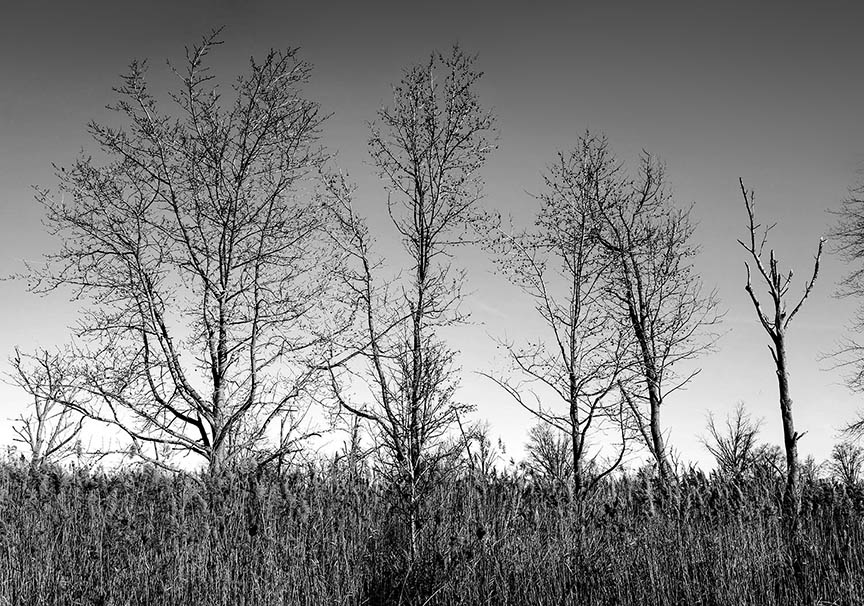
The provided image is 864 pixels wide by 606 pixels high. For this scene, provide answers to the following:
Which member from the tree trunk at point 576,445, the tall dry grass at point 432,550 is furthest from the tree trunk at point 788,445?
the tree trunk at point 576,445

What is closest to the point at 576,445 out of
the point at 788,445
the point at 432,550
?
the point at 788,445

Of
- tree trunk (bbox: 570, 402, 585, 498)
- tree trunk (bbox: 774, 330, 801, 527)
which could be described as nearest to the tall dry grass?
tree trunk (bbox: 774, 330, 801, 527)

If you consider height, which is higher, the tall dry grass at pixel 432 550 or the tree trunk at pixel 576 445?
the tree trunk at pixel 576 445

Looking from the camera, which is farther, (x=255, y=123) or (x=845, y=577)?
(x=255, y=123)

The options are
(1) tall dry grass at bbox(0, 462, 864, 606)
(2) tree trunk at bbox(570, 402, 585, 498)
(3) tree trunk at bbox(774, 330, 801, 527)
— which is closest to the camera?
(1) tall dry grass at bbox(0, 462, 864, 606)

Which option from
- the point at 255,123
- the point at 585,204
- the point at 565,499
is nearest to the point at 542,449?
the point at 585,204

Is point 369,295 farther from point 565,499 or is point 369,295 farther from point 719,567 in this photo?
point 719,567

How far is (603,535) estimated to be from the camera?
7.96m

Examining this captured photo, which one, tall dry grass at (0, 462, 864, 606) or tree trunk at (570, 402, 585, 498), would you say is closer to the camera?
tall dry grass at (0, 462, 864, 606)

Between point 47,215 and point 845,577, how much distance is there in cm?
1342

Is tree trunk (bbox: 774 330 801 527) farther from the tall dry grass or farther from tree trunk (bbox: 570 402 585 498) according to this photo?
tree trunk (bbox: 570 402 585 498)

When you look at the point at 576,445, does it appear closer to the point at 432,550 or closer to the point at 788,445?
the point at 788,445

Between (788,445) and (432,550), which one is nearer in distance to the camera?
(432,550)

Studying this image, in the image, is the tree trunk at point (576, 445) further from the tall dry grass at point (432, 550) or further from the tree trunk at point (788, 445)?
the tree trunk at point (788, 445)
